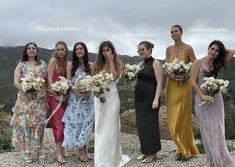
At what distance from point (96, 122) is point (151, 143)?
115cm

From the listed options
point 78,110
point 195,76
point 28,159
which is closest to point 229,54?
point 195,76

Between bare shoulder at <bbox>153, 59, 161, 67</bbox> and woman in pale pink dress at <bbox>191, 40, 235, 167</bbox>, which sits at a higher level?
bare shoulder at <bbox>153, 59, 161, 67</bbox>

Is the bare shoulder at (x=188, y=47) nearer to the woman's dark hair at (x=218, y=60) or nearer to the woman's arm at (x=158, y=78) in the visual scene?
the woman's arm at (x=158, y=78)

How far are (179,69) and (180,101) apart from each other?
0.67 m

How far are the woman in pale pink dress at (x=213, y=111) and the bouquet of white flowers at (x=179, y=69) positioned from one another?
607mm

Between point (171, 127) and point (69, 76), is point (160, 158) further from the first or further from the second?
point (69, 76)

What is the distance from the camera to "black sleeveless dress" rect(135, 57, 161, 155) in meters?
8.49

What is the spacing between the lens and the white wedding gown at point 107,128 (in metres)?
8.37

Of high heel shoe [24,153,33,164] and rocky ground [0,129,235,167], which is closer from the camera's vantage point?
rocky ground [0,129,235,167]

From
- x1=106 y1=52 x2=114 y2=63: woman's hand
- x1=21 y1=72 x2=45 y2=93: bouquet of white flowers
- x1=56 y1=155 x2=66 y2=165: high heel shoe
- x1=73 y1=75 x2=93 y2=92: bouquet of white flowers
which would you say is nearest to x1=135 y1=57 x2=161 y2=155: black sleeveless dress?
x1=106 y1=52 x2=114 y2=63: woman's hand

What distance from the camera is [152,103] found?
8.45m

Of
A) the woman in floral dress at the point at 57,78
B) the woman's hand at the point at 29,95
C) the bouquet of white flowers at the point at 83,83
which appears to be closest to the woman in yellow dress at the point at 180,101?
the bouquet of white flowers at the point at 83,83

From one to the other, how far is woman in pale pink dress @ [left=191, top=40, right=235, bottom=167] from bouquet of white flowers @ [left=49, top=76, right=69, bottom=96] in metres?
2.44

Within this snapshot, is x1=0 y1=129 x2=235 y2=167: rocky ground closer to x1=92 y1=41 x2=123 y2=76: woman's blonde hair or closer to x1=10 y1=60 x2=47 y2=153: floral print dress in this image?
x1=10 y1=60 x2=47 y2=153: floral print dress
